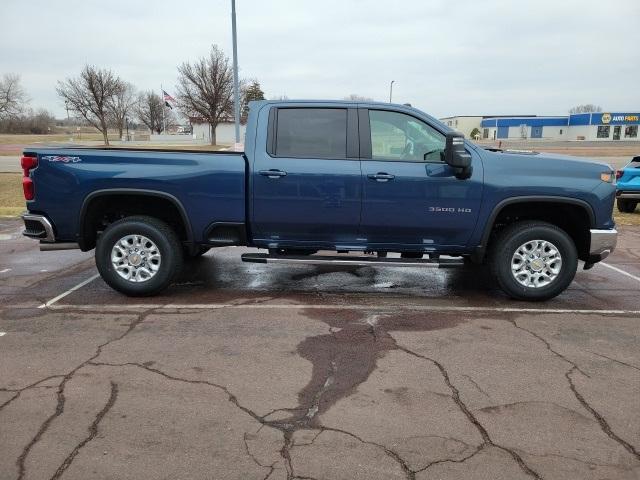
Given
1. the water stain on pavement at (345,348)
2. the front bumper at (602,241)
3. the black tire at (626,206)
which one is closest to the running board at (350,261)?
the water stain on pavement at (345,348)

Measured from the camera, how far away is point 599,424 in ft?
10.6

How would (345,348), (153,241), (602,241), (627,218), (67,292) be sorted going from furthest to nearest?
(627,218) → (67,292) → (153,241) → (602,241) → (345,348)

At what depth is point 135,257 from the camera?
5613 millimetres

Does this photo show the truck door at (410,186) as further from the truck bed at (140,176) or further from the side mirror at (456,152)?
the truck bed at (140,176)

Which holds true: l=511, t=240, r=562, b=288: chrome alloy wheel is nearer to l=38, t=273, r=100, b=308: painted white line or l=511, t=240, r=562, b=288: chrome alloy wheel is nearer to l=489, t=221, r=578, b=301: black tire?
l=489, t=221, r=578, b=301: black tire

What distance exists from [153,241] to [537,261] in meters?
4.04

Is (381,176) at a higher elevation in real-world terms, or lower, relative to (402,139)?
lower

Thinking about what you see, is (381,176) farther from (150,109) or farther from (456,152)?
(150,109)

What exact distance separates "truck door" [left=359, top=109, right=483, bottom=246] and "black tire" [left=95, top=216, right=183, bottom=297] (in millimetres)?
2024

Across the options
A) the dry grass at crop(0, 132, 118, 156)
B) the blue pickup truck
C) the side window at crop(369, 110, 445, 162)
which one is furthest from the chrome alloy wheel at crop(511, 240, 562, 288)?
the dry grass at crop(0, 132, 118, 156)

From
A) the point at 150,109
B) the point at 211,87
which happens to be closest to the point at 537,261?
the point at 211,87

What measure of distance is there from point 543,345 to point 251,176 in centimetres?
315

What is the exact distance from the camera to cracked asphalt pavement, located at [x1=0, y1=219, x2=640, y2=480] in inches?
113

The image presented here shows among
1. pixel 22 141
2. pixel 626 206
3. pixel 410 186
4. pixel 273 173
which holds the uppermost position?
Answer: pixel 22 141
